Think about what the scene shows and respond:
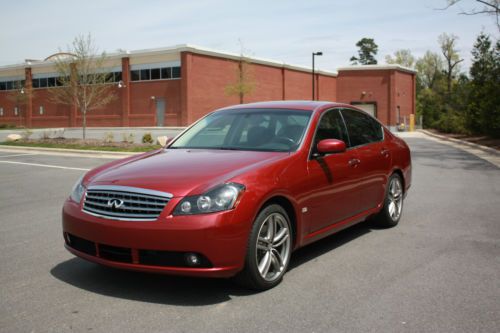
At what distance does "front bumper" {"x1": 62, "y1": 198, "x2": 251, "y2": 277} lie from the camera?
4.17 metres

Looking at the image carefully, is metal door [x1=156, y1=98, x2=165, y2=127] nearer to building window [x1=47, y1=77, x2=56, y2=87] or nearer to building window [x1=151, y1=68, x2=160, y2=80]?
building window [x1=151, y1=68, x2=160, y2=80]

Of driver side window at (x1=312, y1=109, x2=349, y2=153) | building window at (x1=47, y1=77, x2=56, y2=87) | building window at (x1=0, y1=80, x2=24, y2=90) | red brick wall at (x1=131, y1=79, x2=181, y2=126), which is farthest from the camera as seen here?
building window at (x1=0, y1=80, x2=24, y2=90)

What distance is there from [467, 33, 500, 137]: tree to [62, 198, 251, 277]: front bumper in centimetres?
2479

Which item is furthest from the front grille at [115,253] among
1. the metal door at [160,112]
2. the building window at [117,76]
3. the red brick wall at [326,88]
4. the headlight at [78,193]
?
the red brick wall at [326,88]

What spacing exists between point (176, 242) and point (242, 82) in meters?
46.5

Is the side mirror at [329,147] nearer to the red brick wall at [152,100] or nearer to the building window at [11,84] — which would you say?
the red brick wall at [152,100]

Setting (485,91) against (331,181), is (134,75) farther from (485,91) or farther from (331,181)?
(331,181)

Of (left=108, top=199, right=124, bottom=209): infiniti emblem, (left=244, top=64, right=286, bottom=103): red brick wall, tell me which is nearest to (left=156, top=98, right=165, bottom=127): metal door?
(left=244, top=64, right=286, bottom=103): red brick wall

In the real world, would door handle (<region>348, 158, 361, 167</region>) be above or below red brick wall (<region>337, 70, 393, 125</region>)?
below

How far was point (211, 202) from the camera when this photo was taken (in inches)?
169

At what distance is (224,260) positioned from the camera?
4262mm

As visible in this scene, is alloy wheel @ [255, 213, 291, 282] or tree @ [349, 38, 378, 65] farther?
tree @ [349, 38, 378, 65]

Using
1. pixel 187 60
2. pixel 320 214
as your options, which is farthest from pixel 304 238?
pixel 187 60

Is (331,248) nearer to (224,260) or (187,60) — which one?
(224,260)
